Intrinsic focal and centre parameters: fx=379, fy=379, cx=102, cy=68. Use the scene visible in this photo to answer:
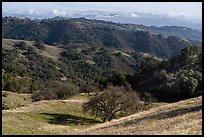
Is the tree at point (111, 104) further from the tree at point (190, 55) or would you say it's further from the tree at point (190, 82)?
the tree at point (190, 55)

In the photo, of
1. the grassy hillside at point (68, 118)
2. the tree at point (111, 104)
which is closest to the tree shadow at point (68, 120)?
the grassy hillside at point (68, 118)

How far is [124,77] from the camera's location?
3713 inches

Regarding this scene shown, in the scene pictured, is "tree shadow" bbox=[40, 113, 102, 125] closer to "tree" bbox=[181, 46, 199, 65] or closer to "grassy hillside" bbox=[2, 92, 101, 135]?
"grassy hillside" bbox=[2, 92, 101, 135]

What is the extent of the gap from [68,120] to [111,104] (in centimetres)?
502

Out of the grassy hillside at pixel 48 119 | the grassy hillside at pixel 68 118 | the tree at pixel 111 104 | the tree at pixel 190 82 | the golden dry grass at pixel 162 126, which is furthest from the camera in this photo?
the tree at pixel 190 82

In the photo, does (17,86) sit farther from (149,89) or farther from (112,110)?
(112,110)

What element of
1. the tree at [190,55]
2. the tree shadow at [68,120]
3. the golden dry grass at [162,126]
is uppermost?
the golden dry grass at [162,126]

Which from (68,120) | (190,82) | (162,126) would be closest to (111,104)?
(68,120)

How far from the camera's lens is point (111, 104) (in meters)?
41.2

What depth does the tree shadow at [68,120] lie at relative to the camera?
38.1 m

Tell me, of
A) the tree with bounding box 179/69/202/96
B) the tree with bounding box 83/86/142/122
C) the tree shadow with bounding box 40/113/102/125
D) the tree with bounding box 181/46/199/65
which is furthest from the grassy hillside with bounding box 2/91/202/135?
the tree with bounding box 181/46/199/65

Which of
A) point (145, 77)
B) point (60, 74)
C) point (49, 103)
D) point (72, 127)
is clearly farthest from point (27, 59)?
point (72, 127)

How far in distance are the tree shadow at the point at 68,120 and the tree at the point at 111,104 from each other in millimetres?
1136

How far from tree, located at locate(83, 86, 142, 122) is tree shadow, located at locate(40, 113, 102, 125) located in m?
1.14
